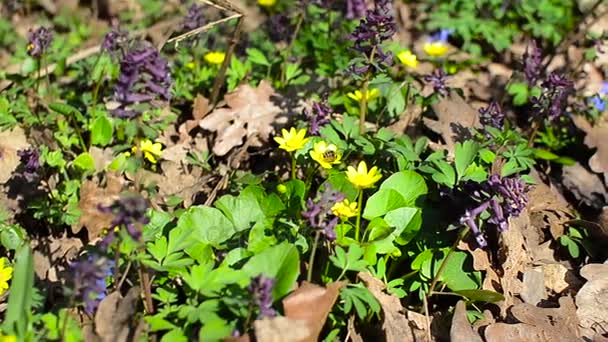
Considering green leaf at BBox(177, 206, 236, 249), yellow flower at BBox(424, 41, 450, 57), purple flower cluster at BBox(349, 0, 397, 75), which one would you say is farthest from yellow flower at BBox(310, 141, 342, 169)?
yellow flower at BBox(424, 41, 450, 57)

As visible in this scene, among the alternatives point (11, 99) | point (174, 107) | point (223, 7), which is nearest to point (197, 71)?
point (174, 107)

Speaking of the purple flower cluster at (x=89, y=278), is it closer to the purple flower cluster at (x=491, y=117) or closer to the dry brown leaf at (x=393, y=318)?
the dry brown leaf at (x=393, y=318)

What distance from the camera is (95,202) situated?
3.74 meters

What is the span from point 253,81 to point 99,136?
3.95 ft

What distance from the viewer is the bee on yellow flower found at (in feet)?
17.6

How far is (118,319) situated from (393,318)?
1.18 meters

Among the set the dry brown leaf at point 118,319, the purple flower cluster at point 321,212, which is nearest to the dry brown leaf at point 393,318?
the purple flower cluster at point 321,212

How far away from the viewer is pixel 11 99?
14.9 feet

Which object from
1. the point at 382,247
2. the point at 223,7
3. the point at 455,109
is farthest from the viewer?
the point at 455,109

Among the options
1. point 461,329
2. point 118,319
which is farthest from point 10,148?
point 461,329

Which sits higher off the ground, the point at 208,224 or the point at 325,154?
the point at 325,154

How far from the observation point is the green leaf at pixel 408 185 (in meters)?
3.46

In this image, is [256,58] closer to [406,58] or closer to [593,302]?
[406,58]

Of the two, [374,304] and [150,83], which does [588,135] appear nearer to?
[374,304]
